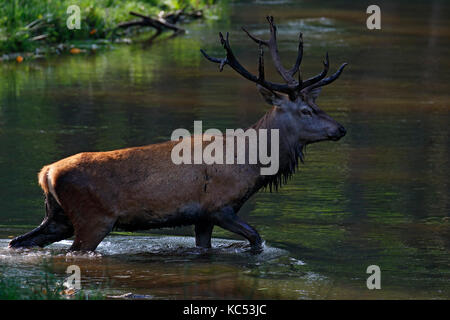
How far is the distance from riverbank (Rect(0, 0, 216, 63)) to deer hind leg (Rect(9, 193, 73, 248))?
12323 mm

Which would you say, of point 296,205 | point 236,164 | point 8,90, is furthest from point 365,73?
point 236,164

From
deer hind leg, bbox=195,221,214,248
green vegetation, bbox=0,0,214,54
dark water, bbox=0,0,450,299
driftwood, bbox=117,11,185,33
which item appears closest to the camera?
dark water, bbox=0,0,450,299

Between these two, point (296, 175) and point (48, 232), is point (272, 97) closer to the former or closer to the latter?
point (48, 232)

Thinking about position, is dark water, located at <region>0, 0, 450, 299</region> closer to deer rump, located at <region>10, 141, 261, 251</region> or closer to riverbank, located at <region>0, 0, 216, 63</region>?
deer rump, located at <region>10, 141, 261, 251</region>

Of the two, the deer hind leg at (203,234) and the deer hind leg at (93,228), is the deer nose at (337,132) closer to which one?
the deer hind leg at (203,234)

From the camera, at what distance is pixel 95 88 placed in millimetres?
17891

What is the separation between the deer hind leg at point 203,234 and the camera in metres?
9.18

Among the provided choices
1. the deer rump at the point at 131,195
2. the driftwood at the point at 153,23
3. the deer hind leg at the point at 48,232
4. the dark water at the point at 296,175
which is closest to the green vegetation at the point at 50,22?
the driftwood at the point at 153,23

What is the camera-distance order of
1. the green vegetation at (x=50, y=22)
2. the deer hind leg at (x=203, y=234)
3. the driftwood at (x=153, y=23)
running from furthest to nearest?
1. the driftwood at (x=153, y=23)
2. the green vegetation at (x=50, y=22)
3. the deer hind leg at (x=203, y=234)

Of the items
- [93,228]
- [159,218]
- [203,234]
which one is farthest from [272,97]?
[93,228]

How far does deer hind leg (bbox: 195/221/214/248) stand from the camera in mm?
9180

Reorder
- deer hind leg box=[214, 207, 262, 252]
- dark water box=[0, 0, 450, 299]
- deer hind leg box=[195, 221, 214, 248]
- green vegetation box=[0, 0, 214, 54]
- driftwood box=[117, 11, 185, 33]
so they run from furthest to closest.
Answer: driftwood box=[117, 11, 185, 33], green vegetation box=[0, 0, 214, 54], deer hind leg box=[195, 221, 214, 248], deer hind leg box=[214, 207, 262, 252], dark water box=[0, 0, 450, 299]

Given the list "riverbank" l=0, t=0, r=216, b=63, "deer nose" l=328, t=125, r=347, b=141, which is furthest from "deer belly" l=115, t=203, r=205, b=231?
"riverbank" l=0, t=0, r=216, b=63

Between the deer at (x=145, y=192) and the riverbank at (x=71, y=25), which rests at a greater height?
the riverbank at (x=71, y=25)
